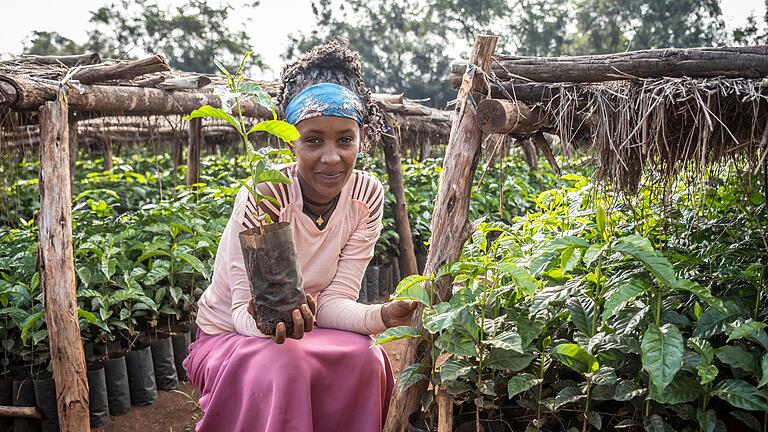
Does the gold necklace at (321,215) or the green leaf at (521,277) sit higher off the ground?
the gold necklace at (321,215)

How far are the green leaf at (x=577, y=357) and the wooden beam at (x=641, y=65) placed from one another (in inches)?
39.9

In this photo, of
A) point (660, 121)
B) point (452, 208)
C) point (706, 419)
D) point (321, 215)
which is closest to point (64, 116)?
point (321, 215)

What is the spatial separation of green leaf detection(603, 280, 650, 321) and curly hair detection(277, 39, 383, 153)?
109cm

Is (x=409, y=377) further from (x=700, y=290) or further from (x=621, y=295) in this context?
(x=700, y=290)

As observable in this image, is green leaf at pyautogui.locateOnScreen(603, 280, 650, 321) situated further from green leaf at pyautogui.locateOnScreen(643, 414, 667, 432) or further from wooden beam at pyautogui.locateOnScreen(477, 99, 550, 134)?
wooden beam at pyautogui.locateOnScreen(477, 99, 550, 134)

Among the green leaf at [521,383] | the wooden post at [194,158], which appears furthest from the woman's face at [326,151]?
the wooden post at [194,158]

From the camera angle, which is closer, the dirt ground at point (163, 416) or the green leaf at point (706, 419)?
the green leaf at point (706, 419)

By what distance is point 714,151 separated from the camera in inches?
105

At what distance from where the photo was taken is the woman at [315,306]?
225 centimetres

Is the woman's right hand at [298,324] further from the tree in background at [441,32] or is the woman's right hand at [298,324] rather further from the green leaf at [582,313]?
the tree in background at [441,32]

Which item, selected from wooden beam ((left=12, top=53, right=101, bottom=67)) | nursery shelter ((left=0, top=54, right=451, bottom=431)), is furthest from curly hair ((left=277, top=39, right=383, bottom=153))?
wooden beam ((left=12, top=53, right=101, bottom=67))

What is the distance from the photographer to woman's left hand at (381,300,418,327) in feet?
8.07

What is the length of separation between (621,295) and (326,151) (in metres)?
1.07

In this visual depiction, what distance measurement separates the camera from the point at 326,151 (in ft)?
7.83
